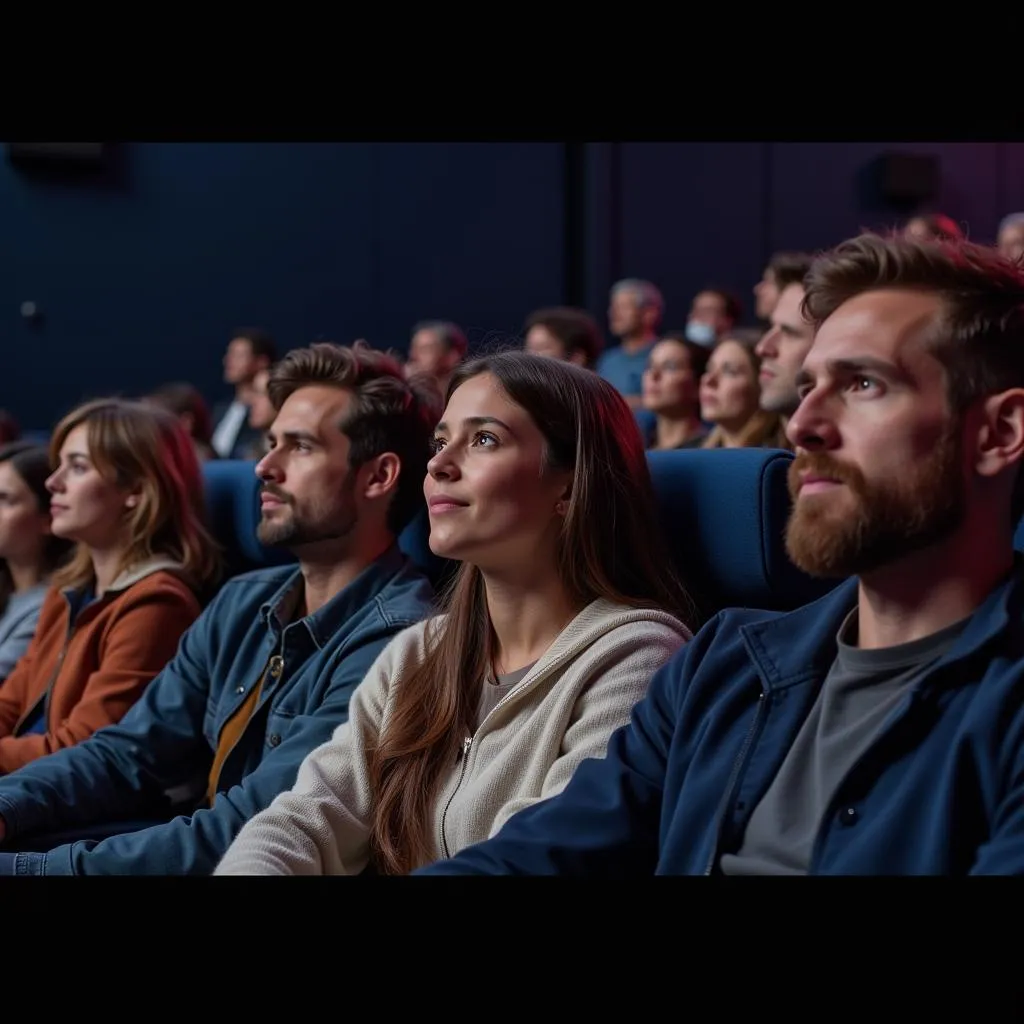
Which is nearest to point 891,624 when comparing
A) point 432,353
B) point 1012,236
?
point 1012,236

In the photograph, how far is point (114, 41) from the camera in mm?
1539

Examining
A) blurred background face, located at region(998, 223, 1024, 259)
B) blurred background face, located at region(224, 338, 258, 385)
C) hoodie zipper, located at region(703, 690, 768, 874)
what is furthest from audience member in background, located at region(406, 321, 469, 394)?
hoodie zipper, located at region(703, 690, 768, 874)

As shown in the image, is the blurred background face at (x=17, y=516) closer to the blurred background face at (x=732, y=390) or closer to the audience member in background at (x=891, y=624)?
the blurred background face at (x=732, y=390)

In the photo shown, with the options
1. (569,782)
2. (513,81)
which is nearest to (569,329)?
(513,81)

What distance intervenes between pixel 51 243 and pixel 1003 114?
5.53m

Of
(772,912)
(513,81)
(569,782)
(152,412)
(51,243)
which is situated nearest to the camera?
(772,912)

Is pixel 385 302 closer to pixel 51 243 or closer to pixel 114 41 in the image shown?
pixel 51 243

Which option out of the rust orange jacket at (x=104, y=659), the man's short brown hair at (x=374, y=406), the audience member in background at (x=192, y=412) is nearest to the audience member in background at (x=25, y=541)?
the rust orange jacket at (x=104, y=659)

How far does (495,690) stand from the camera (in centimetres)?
154

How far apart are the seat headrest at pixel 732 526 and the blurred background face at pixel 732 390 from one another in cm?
163

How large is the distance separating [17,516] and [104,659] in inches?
23.4

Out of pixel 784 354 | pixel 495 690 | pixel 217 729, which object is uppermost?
pixel 784 354

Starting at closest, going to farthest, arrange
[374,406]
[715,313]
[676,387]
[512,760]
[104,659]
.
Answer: [512,760] → [374,406] → [104,659] → [676,387] → [715,313]

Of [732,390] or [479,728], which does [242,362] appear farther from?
[479,728]
